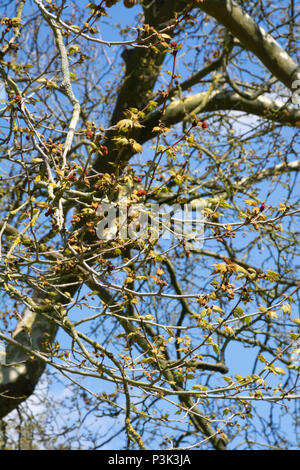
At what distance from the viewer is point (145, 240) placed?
3104 millimetres

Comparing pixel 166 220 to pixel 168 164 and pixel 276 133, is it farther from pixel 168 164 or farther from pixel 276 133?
pixel 276 133

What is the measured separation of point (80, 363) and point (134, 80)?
369 centimetres

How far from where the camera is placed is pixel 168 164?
21.9ft

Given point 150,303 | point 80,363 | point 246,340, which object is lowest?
point 80,363

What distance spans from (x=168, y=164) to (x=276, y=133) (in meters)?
1.47

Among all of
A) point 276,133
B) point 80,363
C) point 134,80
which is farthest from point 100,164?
point 80,363

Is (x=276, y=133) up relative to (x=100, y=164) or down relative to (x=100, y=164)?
up

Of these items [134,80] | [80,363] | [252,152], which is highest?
[134,80]

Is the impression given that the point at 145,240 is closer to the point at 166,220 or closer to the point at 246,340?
the point at 166,220

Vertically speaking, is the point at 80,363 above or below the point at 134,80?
below
